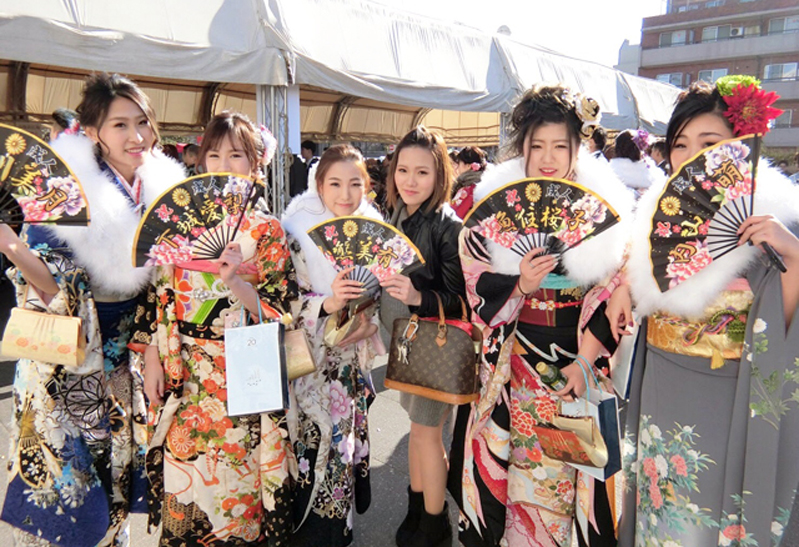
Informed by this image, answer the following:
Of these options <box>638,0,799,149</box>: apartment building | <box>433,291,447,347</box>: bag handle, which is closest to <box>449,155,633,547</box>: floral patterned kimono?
<box>433,291,447,347</box>: bag handle

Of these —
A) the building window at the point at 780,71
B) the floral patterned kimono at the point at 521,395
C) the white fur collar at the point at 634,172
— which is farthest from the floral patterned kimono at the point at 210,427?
the building window at the point at 780,71

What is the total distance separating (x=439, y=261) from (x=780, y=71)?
4192 cm

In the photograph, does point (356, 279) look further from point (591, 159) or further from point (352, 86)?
point (352, 86)

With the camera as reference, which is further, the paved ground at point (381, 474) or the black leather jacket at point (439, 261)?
the paved ground at point (381, 474)

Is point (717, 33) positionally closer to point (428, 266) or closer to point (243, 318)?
point (428, 266)

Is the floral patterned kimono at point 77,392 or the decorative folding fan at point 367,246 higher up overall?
the decorative folding fan at point 367,246

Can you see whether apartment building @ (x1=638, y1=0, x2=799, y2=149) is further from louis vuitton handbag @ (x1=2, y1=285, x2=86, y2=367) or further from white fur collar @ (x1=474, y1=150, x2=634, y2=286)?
louis vuitton handbag @ (x1=2, y1=285, x2=86, y2=367)

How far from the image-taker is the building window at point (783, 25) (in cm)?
3409

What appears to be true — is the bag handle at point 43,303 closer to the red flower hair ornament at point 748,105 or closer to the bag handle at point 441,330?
the bag handle at point 441,330

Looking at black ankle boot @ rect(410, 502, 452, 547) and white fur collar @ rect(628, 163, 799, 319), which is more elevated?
white fur collar @ rect(628, 163, 799, 319)

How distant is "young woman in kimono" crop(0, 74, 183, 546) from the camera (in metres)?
1.91

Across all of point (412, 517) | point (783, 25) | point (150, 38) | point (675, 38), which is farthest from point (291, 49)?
point (675, 38)

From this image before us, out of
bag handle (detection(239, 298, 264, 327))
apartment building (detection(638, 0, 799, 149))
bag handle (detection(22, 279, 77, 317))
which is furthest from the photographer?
apartment building (detection(638, 0, 799, 149))

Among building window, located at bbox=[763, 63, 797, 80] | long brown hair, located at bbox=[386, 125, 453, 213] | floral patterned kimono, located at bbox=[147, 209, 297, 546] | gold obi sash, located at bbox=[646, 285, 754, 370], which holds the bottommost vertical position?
floral patterned kimono, located at bbox=[147, 209, 297, 546]
